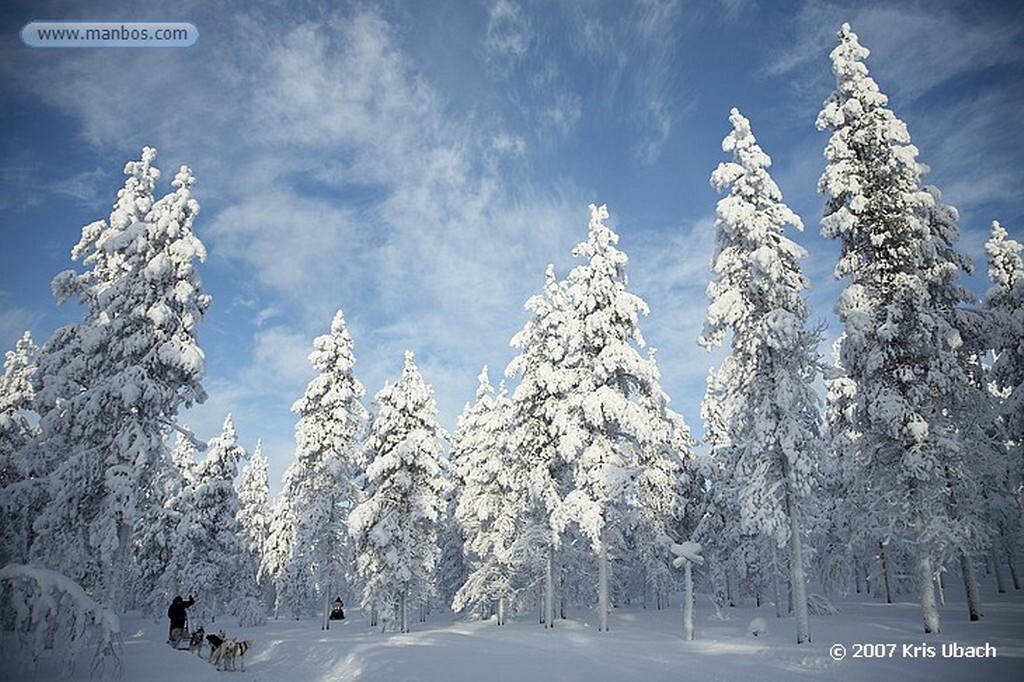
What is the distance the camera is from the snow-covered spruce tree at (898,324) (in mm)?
20203

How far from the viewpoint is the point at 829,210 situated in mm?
23438

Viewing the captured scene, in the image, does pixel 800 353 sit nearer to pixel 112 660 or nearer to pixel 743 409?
pixel 743 409

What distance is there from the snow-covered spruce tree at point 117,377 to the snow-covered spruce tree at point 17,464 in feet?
3.24

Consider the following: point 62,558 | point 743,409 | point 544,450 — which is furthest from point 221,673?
point 743,409

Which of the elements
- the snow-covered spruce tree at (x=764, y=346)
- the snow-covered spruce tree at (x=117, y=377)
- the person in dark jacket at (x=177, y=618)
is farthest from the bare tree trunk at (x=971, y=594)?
the snow-covered spruce tree at (x=117, y=377)

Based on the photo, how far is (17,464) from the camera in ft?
72.4

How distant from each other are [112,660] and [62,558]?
985 cm

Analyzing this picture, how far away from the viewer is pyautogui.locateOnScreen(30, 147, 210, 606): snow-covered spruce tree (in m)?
21.2

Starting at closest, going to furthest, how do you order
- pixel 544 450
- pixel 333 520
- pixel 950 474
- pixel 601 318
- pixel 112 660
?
pixel 112 660
pixel 950 474
pixel 601 318
pixel 544 450
pixel 333 520

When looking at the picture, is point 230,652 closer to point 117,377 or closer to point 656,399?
point 117,377

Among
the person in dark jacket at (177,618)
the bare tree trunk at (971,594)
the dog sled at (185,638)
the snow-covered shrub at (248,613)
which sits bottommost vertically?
the snow-covered shrub at (248,613)

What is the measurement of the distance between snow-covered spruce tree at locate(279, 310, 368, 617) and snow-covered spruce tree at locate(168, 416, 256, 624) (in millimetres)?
7385

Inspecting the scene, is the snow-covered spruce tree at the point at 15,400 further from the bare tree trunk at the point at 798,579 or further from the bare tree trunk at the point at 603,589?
the bare tree trunk at the point at 798,579

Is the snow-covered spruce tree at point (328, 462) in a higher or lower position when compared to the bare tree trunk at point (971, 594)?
higher
